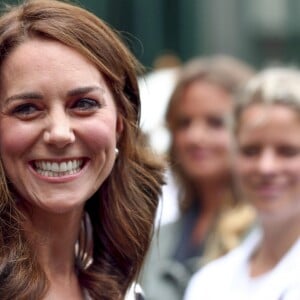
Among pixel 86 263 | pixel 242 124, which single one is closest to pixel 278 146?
pixel 242 124

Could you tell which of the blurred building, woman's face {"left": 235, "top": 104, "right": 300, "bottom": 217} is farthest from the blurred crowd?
the blurred building

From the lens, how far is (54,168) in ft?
10.7

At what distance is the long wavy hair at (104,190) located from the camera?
10.7 ft

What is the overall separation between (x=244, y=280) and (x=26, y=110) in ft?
5.51

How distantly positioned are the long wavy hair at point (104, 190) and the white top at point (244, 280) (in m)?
0.78

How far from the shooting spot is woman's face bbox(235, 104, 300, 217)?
4.72m

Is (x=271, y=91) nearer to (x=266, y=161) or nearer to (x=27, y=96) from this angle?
(x=266, y=161)

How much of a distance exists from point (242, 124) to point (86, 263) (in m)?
1.42

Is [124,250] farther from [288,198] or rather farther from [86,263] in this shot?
[288,198]

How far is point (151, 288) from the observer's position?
525 cm

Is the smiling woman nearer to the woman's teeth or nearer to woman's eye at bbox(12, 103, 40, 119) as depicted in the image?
the woman's teeth

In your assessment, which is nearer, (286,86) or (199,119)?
(286,86)

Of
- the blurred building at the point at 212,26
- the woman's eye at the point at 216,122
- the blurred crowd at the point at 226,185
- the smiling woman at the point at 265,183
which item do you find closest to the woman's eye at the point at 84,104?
the blurred crowd at the point at 226,185

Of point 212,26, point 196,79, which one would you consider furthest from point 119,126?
point 212,26
